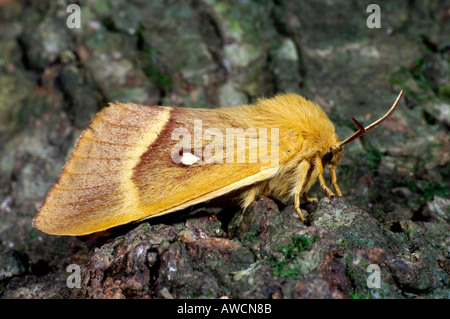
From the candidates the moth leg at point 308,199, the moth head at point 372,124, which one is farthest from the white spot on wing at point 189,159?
the moth head at point 372,124

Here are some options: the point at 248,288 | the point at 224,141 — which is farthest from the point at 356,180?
the point at 248,288

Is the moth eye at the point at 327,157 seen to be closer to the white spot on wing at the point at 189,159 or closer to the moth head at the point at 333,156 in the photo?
the moth head at the point at 333,156

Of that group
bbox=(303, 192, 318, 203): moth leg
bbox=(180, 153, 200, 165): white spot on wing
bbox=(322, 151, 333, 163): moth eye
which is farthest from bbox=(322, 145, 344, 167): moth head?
bbox=(180, 153, 200, 165): white spot on wing

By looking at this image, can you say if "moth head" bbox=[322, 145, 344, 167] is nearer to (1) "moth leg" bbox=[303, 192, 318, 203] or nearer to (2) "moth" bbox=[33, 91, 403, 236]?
(2) "moth" bbox=[33, 91, 403, 236]

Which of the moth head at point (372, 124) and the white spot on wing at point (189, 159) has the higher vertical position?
the moth head at point (372, 124)

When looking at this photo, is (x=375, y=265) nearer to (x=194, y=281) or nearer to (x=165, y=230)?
(x=194, y=281)

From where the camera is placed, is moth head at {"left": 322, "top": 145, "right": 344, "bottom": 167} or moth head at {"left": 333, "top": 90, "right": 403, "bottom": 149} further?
moth head at {"left": 322, "top": 145, "right": 344, "bottom": 167}

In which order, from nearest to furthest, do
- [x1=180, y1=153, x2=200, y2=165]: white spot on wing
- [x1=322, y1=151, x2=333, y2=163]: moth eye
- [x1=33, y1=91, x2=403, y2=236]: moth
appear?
[x1=33, y1=91, x2=403, y2=236]: moth < [x1=180, y1=153, x2=200, y2=165]: white spot on wing < [x1=322, y1=151, x2=333, y2=163]: moth eye

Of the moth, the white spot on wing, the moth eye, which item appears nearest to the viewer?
the moth
